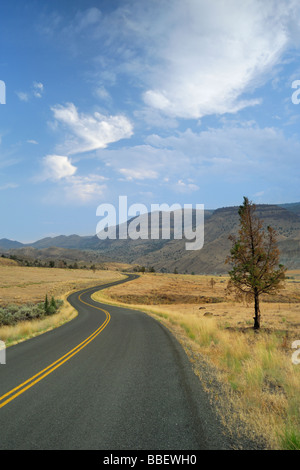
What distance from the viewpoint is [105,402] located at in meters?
5.74

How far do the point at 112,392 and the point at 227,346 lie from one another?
563cm

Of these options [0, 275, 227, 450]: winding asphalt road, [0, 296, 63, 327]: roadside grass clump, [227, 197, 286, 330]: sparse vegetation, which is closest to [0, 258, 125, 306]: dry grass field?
[0, 296, 63, 327]: roadside grass clump

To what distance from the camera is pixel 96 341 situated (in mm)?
12914

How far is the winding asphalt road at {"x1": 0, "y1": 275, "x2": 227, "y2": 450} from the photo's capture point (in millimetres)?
4262

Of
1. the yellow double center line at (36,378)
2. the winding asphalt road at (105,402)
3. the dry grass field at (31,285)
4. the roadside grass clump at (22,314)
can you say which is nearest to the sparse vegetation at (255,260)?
the winding asphalt road at (105,402)

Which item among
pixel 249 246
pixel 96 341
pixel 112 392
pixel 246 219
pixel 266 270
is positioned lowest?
pixel 96 341

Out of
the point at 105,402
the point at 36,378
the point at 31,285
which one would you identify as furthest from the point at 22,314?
the point at 31,285

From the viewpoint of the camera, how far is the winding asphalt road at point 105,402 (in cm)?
426

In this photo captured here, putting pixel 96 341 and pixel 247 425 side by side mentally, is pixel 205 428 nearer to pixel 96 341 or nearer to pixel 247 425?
pixel 247 425

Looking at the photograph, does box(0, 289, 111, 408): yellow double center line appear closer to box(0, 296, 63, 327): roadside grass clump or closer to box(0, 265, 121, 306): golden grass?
box(0, 296, 63, 327): roadside grass clump

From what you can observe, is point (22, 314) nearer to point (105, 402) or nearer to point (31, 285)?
point (105, 402)

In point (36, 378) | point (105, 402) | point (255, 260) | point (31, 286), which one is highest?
point (255, 260)

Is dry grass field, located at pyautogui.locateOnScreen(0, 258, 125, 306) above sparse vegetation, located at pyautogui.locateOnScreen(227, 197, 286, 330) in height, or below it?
below
